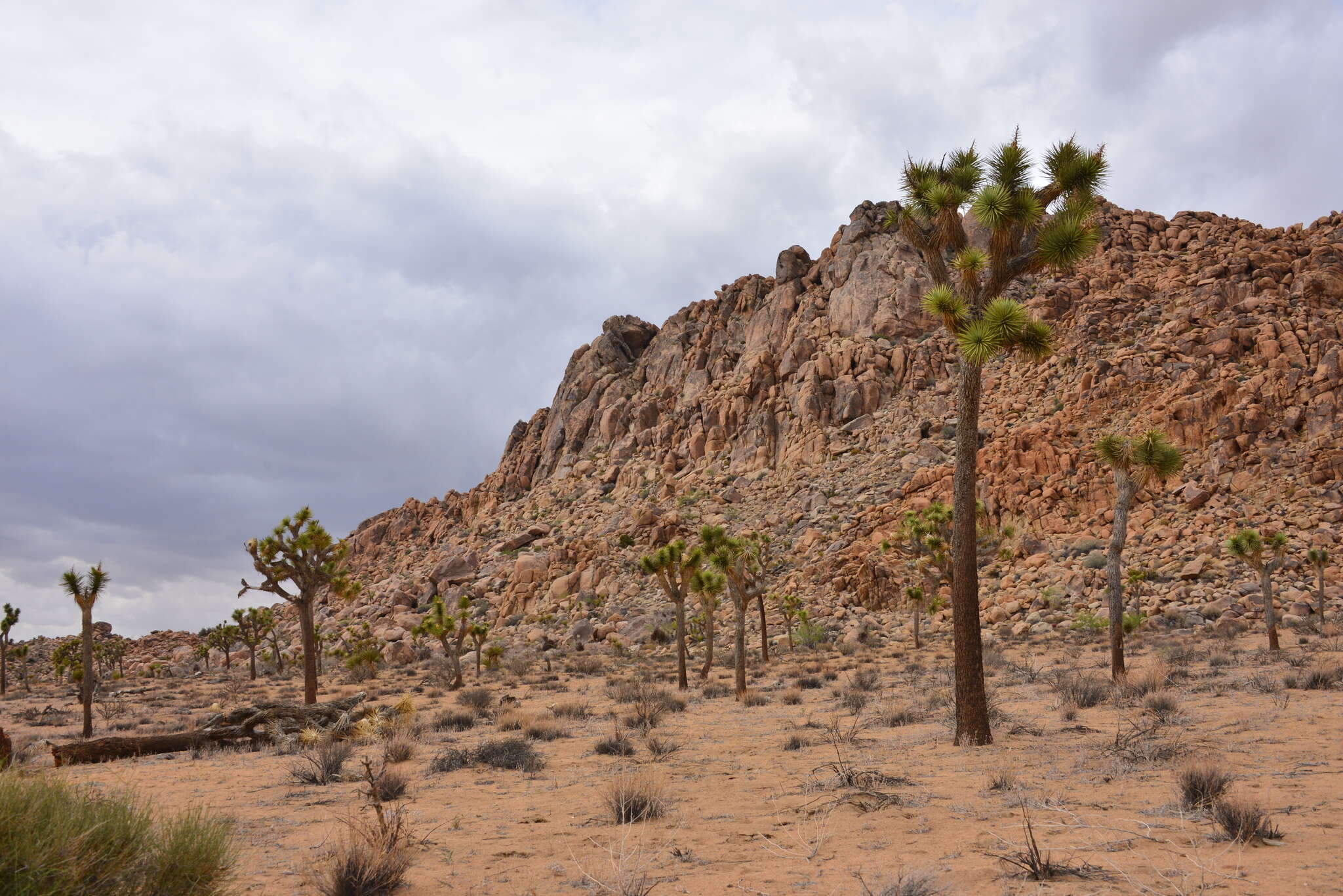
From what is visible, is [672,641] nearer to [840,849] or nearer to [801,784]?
[801,784]

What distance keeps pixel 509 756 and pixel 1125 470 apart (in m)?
17.8

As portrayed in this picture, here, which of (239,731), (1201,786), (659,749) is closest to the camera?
(1201,786)

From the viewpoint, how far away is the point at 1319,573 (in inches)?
1164

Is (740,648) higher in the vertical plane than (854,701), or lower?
higher

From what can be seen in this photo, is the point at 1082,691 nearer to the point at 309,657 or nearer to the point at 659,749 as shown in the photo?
the point at 659,749

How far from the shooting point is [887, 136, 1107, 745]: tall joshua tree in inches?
→ 455

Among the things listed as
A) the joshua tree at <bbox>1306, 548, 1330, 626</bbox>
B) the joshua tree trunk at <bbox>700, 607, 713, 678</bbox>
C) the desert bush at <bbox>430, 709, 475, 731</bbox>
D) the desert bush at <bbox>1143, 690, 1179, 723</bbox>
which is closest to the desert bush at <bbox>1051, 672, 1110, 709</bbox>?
the desert bush at <bbox>1143, 690, 1179, 723</bbox>

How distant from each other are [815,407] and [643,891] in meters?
56.7

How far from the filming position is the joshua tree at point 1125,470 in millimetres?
19453

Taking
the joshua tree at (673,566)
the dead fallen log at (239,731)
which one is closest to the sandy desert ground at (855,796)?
the dead fallen log at (239,731)

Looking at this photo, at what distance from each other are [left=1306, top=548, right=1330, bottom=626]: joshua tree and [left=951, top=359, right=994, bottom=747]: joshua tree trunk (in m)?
25.1

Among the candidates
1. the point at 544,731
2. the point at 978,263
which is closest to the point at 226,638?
the point at 544,731

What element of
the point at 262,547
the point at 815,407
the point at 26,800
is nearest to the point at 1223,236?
the point at 815,407

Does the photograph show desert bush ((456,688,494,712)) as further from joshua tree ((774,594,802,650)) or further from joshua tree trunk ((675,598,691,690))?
joshua tree ((774,594,802,650))
